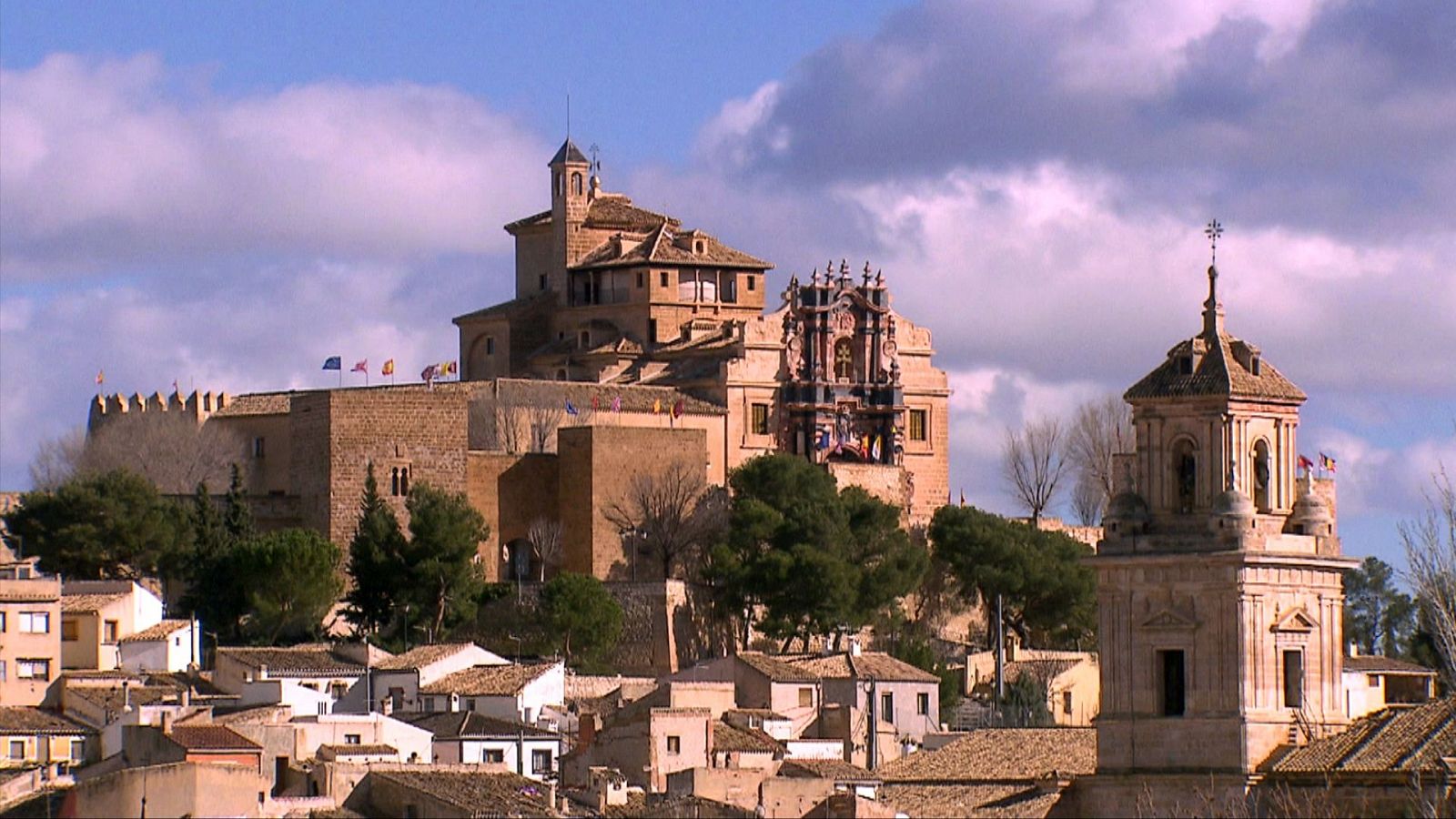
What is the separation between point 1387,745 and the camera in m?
46.5

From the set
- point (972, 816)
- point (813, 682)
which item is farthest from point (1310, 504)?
point (813, 682)

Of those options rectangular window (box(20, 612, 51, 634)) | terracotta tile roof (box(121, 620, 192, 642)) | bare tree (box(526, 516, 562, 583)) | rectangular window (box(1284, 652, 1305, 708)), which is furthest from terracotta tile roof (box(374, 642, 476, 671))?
rectangular window (box(1284, 652, 1305, 708))

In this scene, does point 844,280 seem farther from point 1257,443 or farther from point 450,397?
point 1257,443

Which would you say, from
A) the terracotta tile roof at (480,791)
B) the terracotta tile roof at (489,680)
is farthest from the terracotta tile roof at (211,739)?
the terracotta tile roof at (489,680)

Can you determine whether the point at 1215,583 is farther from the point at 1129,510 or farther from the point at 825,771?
the point at 825,771

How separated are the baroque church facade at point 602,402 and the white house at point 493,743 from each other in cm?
2052

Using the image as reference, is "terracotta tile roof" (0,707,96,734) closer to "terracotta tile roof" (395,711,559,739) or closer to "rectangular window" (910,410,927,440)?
"terracotta tile roof" (395,711,559,739)

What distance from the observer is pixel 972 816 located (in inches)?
2016

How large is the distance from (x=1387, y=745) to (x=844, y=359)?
52.1 metres

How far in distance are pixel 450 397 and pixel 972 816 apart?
39778 mm

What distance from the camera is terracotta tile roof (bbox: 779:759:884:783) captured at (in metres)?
59.6

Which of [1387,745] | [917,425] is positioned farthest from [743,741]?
[917,425]

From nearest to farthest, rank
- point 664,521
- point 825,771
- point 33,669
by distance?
point 825,771 < point 33,669 < point 664,521

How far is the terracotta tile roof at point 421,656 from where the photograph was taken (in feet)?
241
